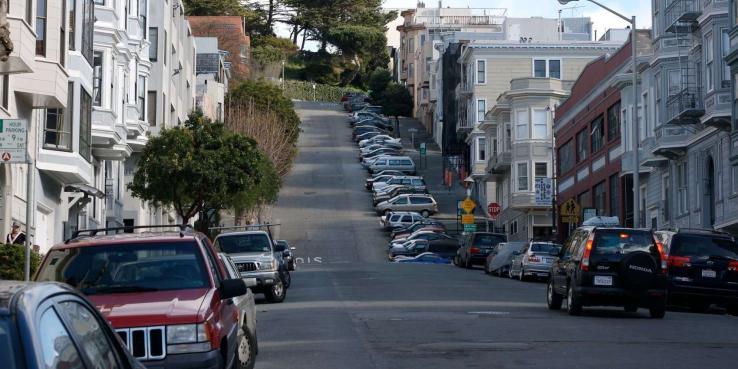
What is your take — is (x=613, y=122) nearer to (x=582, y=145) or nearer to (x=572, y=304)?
(x=582, y=145)

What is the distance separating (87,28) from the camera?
3575cm

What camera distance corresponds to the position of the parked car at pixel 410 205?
7388 centimetres

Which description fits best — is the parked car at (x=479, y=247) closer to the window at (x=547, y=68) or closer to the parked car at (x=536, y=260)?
the parked car at (x=536, y=260)

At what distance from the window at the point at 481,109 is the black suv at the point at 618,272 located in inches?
2578

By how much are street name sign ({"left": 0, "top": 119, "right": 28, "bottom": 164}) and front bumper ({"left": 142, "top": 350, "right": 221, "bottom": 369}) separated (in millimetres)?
6173

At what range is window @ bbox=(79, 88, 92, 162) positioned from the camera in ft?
113

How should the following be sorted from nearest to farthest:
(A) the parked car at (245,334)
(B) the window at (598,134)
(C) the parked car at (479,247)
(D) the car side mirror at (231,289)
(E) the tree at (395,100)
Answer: (D) the car side mirror at (231,289), (A) the parked car at (245,334), (C) the parked car at (479,247), (B) the window at (598,134), (E) the tree at (395,100)

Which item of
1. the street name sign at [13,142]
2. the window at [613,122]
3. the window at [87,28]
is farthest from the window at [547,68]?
the street name sign at [13,142]

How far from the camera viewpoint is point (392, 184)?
80.8m

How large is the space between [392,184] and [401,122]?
46.7 metres

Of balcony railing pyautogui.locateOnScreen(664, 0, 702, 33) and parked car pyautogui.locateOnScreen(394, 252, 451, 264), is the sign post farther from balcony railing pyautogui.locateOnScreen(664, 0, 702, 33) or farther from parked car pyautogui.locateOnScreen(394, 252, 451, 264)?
parked car pyautogui.locateOnScreen(394, 252, 451, 264)

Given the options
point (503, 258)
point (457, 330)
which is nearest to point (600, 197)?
point (503, 258)

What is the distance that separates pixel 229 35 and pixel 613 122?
5103cm

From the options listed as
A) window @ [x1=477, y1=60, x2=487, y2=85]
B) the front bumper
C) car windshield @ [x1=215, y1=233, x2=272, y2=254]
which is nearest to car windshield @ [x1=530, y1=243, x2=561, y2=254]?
car windshield @ [x1=215, y1=233, x2=272, y2=254]
